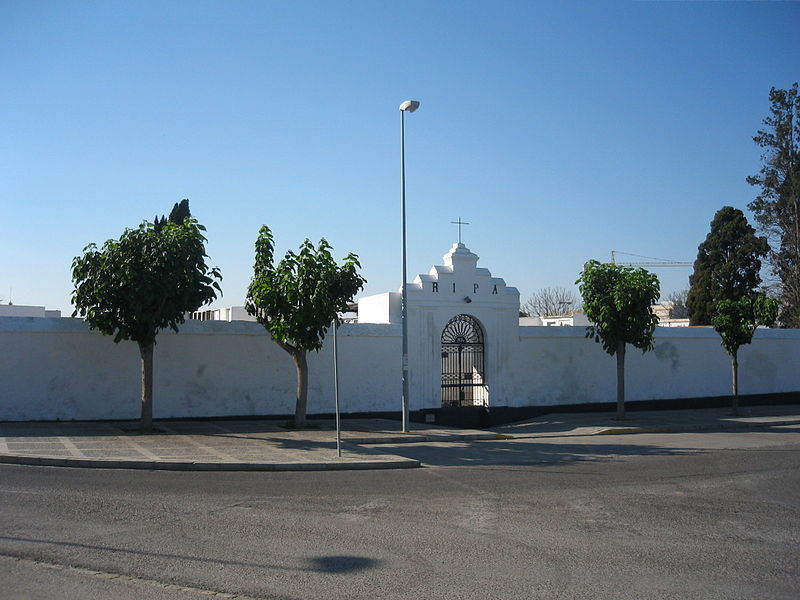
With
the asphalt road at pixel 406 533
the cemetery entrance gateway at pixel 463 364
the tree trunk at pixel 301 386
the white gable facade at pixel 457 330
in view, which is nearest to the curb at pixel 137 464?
the asphalt road at pixel 406 533

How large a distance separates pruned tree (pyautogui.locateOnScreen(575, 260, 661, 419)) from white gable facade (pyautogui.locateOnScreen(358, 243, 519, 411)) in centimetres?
251

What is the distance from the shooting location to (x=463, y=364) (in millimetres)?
23641

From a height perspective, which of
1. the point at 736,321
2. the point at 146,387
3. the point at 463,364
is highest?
the point at 736,321

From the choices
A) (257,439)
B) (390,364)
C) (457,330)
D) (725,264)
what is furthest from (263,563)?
(725,264)

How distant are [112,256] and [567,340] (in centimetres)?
1513

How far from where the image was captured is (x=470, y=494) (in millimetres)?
10727

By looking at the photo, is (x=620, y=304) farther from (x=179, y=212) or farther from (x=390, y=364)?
(x=179, y=212)

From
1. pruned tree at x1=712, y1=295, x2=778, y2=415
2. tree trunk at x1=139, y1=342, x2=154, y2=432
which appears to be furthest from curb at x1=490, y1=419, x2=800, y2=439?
tree trunk at x1=139, y1=342, x2=154, y2=432

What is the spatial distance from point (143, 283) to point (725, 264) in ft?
117

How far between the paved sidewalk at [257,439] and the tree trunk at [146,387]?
346 millimetres

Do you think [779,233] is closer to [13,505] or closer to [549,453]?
[549,453]

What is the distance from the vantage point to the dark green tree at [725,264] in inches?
1647

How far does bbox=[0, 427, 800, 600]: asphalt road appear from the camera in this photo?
6.43 metres

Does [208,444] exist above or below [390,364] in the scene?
below
